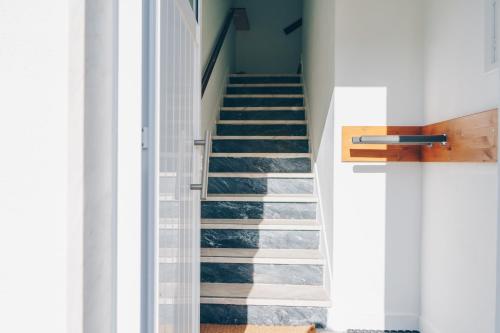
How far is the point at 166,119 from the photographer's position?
108 cm

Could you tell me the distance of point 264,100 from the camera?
164 inches

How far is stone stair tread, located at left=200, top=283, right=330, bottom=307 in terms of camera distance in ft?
7.37

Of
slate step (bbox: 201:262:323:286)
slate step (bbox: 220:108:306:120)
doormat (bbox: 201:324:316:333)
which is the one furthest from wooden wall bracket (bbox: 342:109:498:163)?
slate step (bbox: 220:108:306:120)

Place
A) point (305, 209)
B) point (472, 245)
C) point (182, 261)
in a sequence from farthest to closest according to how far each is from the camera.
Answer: point (305, 209) < point (472, 245) < point (182, 261)

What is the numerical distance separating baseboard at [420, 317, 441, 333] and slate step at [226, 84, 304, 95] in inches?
113

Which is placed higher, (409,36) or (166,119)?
(409,36)

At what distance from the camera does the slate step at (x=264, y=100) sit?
4.14 metres

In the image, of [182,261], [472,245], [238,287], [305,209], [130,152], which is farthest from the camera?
[305,209]

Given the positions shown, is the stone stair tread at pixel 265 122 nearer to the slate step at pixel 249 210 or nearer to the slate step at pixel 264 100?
the slate step at pixel 264 100

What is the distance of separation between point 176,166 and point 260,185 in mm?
1909
